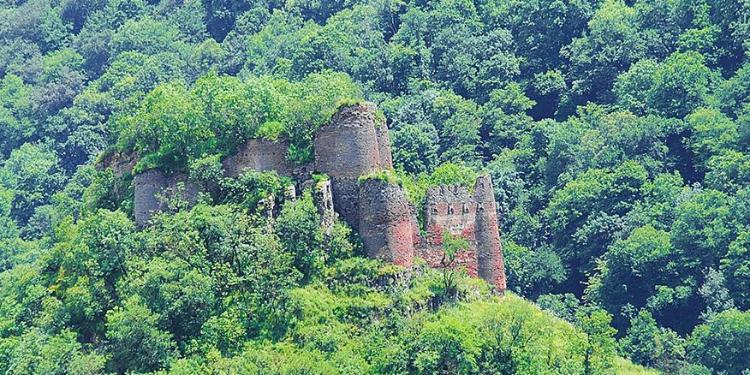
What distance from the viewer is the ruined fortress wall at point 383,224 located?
219 feet

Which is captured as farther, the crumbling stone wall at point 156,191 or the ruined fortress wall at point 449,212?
the ruined fortress wall at point 449,212

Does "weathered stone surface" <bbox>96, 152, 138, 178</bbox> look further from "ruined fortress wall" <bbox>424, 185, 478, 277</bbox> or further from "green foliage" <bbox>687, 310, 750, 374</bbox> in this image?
"green foliage" <bbox>687, 310, 750, 374</bbox>

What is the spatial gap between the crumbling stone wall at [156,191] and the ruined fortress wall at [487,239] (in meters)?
13.1

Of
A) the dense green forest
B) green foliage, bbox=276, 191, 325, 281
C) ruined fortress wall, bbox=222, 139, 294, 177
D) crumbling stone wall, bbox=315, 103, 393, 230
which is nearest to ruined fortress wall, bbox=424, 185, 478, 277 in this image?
the dense green forest

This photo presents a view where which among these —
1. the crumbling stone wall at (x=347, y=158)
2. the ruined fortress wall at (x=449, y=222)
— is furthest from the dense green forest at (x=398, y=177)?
the crumbling stone wall at (x=347, y=158)

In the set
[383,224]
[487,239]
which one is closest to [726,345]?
[487,239]

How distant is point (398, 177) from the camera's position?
2704 inches

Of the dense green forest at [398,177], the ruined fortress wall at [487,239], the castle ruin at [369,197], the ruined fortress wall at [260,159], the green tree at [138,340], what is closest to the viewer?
the green tree at [138,340]

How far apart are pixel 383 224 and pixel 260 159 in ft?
21.2

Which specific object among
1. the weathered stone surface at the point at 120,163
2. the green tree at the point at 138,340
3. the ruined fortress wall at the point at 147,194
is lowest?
the green tree at the point at 138,340

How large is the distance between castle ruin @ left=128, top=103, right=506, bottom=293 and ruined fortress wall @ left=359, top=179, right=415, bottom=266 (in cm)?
4

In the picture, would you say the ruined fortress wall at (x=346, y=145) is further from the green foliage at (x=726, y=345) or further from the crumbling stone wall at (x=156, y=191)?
the green foliage at (x=726, y=345)

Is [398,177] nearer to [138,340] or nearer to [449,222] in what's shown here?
[449,222]

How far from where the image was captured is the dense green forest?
214ft
